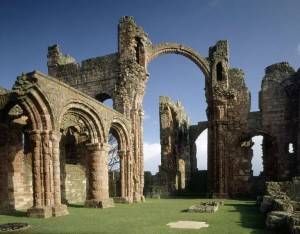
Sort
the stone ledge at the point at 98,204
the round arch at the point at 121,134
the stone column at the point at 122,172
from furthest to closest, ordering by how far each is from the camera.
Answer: the round arch at the point at 121,134, the stone column at the point at 122,172, the stone ledge at the point at 98,204

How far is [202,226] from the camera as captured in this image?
30.7 feet

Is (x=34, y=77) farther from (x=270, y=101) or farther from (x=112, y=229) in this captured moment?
(x=270, y=101)

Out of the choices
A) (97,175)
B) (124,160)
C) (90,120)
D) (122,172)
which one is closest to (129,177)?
(122,172)

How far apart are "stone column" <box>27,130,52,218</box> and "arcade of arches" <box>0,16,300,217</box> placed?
35mm

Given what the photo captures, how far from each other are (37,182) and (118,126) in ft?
24.8

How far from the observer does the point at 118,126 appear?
1928 centimetres

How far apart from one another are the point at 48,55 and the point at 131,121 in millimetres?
8573

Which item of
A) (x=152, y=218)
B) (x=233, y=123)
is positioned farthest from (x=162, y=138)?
(x=152, y=218)

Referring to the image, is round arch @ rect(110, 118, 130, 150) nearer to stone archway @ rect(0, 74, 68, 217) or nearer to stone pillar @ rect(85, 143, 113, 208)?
stone pillar @ rect(85, 143, 113, 208)

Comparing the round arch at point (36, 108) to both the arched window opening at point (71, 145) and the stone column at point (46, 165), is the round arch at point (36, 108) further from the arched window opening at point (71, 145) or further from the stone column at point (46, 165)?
the arched window opening at point (71, 145)

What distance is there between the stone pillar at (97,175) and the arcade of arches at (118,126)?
5 cm

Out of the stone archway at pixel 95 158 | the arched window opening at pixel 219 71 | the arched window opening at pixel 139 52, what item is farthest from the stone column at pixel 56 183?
the arched window opening at pixel 219 71

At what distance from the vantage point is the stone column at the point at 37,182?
11781 mm

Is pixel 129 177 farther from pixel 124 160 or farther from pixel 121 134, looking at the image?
pixel 121 134
